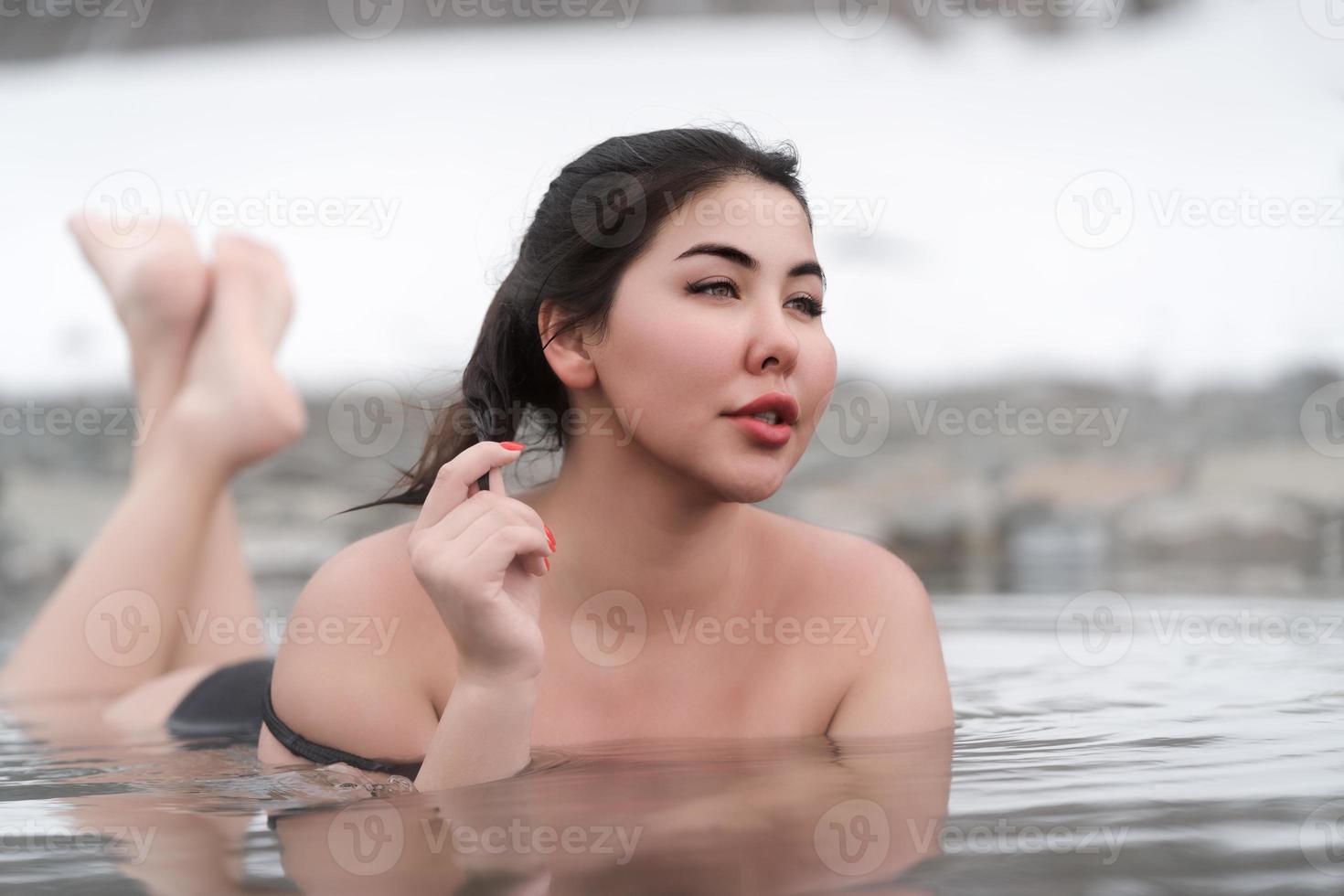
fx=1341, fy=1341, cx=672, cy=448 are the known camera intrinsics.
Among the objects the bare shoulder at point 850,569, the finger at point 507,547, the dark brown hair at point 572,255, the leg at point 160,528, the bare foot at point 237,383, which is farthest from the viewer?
the bare foot at point 237,383

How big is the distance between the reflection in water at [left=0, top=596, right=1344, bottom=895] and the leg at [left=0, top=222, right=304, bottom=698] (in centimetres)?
51

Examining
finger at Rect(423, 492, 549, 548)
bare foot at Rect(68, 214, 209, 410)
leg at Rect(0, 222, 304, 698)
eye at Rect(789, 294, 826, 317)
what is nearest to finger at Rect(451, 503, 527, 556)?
finger at Rect(423, 492, 549, 548)

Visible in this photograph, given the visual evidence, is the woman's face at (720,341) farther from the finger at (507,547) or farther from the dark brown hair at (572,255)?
the finger at (507,547)

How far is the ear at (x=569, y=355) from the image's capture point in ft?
6.03

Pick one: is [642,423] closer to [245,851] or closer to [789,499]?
[245,851]

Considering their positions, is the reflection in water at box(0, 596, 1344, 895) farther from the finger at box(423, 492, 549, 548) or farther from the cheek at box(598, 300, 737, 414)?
the cheek at box(598, 300, 737, 414)

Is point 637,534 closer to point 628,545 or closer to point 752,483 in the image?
point 628,545

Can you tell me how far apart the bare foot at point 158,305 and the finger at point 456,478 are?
1582mm

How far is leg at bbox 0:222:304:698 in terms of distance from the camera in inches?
102

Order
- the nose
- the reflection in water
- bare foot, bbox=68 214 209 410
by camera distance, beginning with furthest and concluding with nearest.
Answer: bare foot, bbox=68 214 209 410, the nose, the reflection in water

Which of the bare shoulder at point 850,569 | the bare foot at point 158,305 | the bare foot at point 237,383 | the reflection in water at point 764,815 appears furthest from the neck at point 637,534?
the bare foot at point 158,305

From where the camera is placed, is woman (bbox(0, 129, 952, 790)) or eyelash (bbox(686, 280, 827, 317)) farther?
eyelash (bbox(686, 280, 827, 317))

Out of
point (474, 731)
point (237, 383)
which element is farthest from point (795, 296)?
point (237, 383)

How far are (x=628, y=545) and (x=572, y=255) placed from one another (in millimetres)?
406
